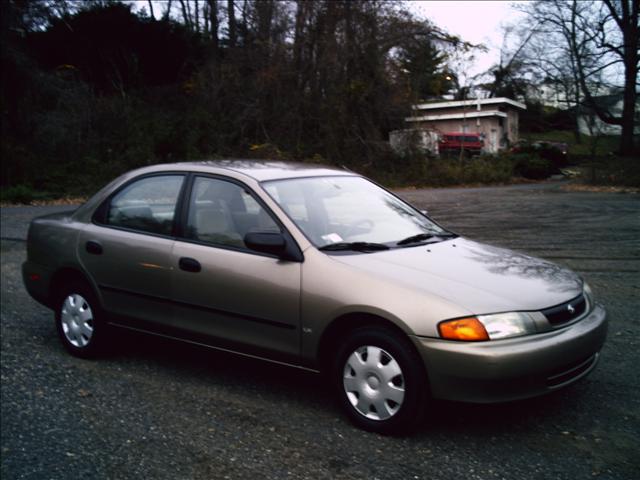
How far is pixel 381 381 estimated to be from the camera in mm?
3818

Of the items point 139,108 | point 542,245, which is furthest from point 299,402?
point 139,108

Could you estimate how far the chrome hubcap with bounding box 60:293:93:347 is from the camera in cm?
549

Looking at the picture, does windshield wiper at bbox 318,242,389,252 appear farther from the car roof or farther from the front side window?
the car roof

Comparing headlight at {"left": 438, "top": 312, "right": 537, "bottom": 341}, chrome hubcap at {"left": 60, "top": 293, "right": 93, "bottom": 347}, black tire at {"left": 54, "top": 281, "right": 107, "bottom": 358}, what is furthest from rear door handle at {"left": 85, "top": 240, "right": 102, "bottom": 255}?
headlight at {"left": 438, "top": 312, "right": 537, "bottom": 341}

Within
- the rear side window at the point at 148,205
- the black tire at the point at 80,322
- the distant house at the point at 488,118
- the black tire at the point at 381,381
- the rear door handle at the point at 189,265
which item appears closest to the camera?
the black tire at the point at 381,381

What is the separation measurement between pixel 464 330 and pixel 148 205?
282 centimetres

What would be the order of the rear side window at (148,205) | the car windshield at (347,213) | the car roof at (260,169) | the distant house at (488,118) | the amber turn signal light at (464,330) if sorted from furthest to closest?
the distant house at (488,118)
the rear side window at (148,205)
the car roof at (260,169)
the car windshield at (347,213)
the amber turn signal light at (464,330)

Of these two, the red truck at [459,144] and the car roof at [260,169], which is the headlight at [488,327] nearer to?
the car roof at [260,169]

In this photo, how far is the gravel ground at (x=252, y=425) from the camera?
11.4 ft

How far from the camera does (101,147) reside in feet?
86.2

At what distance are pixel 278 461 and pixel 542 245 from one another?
7.37 m

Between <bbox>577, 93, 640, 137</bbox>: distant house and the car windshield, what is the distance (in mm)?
18544

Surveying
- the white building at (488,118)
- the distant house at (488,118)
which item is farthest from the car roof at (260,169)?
the distant house at (488,118)

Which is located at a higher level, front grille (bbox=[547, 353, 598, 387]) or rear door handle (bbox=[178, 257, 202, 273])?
rear door handle (bbox=[178, 257, 202, 273])
